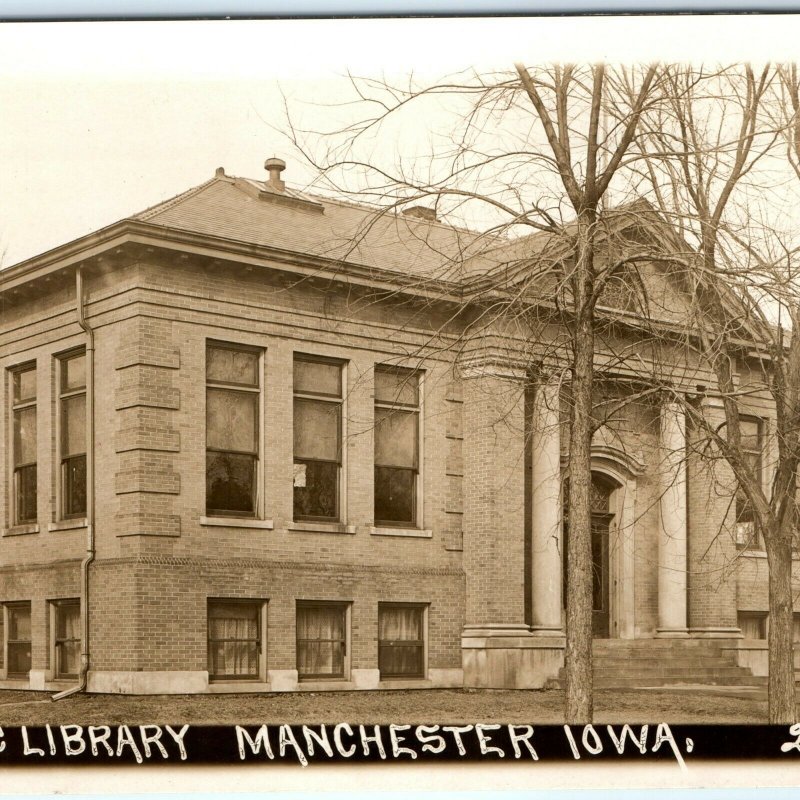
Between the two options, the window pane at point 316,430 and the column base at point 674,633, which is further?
the column base at point 674,633

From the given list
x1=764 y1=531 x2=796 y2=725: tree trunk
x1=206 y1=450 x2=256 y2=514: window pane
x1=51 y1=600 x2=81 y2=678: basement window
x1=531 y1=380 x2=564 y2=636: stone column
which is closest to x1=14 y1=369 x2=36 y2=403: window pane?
x1=206 y1=450 x2=256 y2=514: window pane

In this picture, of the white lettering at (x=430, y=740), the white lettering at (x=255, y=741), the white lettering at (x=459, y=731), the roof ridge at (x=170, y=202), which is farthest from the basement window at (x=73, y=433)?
the white lettering at (x=459, y=731)

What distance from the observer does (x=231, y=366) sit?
16.0 m

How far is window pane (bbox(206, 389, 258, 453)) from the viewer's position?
51.5ft

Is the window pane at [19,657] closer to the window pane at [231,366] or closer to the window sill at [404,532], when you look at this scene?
the window pane at [231,366]

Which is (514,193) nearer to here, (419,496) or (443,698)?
(419,496)

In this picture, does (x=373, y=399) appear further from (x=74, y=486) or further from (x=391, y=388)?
(x=74, y=486)

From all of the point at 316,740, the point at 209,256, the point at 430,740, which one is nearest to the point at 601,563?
the point at 430,740

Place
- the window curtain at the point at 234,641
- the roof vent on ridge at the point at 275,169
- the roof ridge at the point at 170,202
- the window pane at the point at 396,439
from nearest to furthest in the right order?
1. the roof vent on ridge at the point at 275,169
2. the roof ridge at the point at 170,202
3. the window curtain at the point at 234,641
4. the window pane at the point at 396,439

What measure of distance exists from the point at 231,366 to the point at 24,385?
2.62 meters

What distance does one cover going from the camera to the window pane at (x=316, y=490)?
1619 centimetres

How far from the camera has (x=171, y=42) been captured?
12.9m

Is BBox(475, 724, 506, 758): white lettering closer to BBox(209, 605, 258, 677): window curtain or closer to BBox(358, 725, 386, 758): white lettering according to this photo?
BBox(358, 725, 386, 758): white lettering

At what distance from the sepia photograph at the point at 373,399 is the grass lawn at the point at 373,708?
0.26ft
